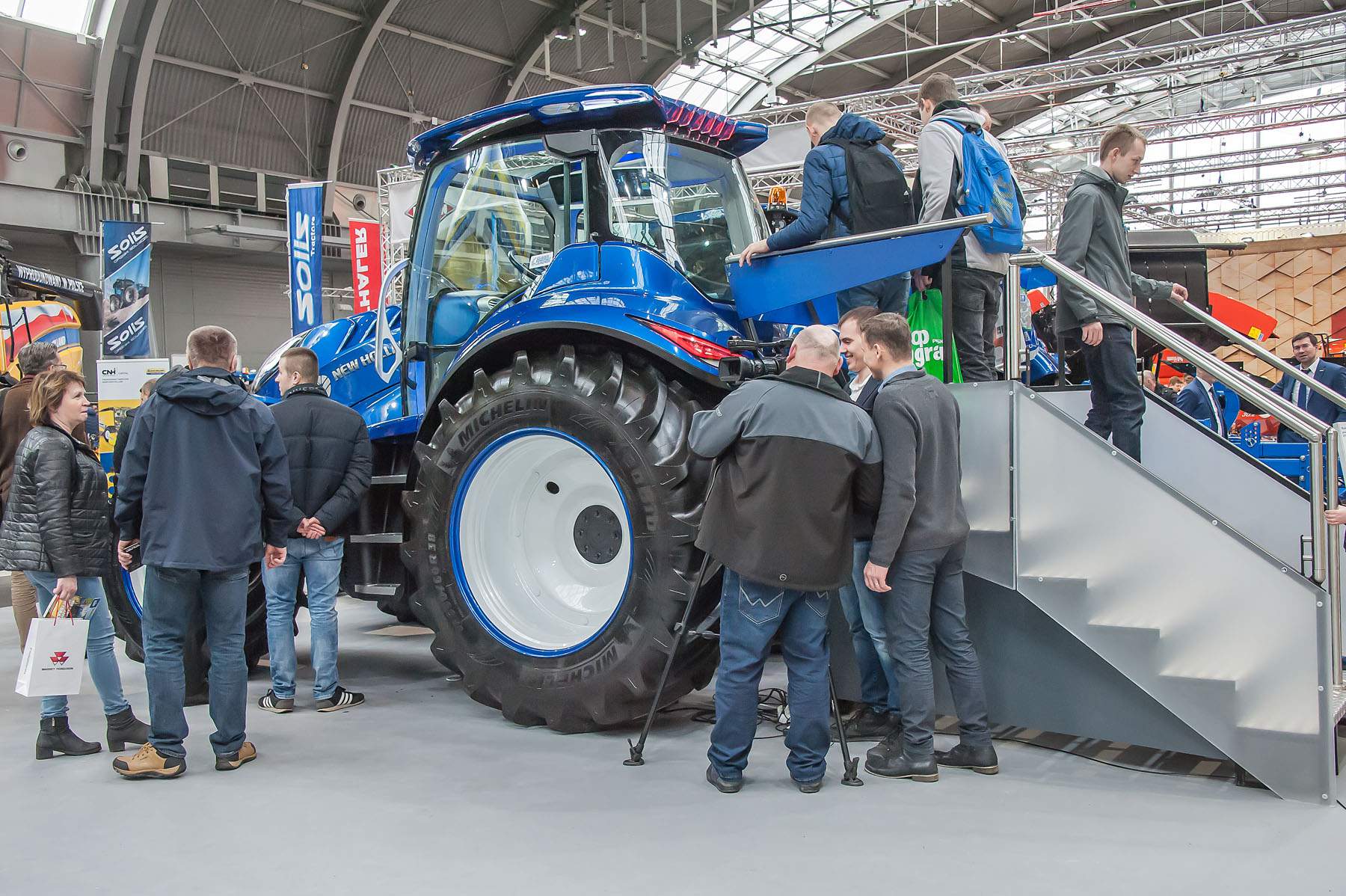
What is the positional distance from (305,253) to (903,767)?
33.6 ft

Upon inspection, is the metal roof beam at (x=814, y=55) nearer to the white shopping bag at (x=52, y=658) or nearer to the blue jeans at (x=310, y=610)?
the blue jeans at (x=310, y=610)

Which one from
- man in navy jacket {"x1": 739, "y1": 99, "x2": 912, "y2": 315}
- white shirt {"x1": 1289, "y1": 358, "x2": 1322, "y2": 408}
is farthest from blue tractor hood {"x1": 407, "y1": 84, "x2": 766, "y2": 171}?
white shirt {"x1": 1289, "y1": 358, "x2": 1322, "y2": 408}

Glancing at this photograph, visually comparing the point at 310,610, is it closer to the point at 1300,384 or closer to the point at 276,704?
the point at 276,704

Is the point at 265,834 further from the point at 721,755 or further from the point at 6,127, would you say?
the point at 6,127

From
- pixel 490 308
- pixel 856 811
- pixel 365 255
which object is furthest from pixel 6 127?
pixel 856 811

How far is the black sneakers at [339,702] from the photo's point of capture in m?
4.89

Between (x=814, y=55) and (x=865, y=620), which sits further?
(x=814, y=55)

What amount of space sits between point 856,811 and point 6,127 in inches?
657

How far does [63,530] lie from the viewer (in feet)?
13.6

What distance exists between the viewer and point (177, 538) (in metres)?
3.88

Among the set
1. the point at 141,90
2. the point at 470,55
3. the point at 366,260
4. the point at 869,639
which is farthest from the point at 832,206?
the point at 470,55

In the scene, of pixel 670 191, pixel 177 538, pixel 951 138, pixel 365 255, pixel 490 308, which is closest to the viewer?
pixel 177 538

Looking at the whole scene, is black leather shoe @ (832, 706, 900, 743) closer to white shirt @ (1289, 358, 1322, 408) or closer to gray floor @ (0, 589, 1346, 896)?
gray floor @ (0, 589, 1346, 896)

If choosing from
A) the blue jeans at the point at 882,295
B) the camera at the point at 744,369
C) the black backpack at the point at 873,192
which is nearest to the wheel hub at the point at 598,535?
the camera at the point at 744,369
